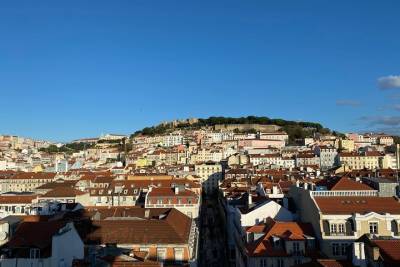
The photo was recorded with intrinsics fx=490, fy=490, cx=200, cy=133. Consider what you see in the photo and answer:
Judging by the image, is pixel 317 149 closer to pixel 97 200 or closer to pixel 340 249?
pixel 97 200

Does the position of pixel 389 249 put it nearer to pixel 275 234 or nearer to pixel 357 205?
pixel 275 234

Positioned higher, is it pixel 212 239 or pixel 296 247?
pixel 296 247

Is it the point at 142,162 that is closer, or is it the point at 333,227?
the point at 333,227

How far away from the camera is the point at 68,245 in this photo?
26.0 metres

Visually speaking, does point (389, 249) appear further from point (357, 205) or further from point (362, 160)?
point (362, 160)

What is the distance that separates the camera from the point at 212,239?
65.9 m

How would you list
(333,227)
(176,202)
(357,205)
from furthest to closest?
(176,202)
(357,205)
(333,227)

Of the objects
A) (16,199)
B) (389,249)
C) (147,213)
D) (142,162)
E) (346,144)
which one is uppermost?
(346,144)

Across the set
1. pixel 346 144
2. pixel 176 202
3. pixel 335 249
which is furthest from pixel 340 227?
pixel 346 144

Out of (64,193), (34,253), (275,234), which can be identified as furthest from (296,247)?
(64,193)

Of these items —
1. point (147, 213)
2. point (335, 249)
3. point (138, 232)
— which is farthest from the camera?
point (147, 213)

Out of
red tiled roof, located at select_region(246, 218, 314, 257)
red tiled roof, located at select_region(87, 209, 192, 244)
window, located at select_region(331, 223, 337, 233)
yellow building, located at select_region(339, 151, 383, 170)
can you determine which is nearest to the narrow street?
red tiled roof, located at select_region(87, 209, 192, 244)

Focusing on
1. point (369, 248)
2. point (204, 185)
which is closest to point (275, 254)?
point (369, 248)

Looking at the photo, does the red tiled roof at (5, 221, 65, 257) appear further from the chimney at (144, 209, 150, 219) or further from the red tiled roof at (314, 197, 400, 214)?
the red tiled roof at (314, 197, 400, 214)
